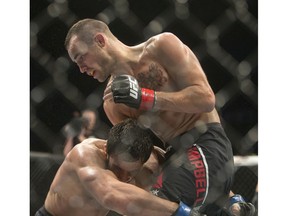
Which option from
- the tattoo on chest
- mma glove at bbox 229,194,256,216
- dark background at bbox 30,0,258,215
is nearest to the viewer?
the tattoo on chest

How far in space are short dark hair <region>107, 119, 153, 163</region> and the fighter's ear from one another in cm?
24

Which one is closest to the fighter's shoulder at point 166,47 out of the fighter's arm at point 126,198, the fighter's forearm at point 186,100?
the fighter's forearm at point 186,100

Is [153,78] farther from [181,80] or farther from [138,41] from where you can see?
[138,41]

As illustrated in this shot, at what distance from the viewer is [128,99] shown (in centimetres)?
135

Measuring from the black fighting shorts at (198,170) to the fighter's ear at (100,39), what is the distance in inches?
13.8

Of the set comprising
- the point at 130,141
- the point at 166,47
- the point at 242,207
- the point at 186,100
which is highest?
the point at 166,47

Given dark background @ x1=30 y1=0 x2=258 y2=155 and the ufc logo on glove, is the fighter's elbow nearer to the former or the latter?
the ufc logo on glove

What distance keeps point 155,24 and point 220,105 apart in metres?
0.49

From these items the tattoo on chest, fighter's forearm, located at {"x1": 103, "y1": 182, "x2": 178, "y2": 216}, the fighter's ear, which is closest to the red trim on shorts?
fighter's forearm, located at {"x1": 103, "y1": 182, "x2": 178, "y2": 216}

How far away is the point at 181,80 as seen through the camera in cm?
143

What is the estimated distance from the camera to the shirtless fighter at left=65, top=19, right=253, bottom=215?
4.54 feet

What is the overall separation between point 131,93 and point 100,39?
0.76ft

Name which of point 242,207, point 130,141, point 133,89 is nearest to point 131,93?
point 133,89
